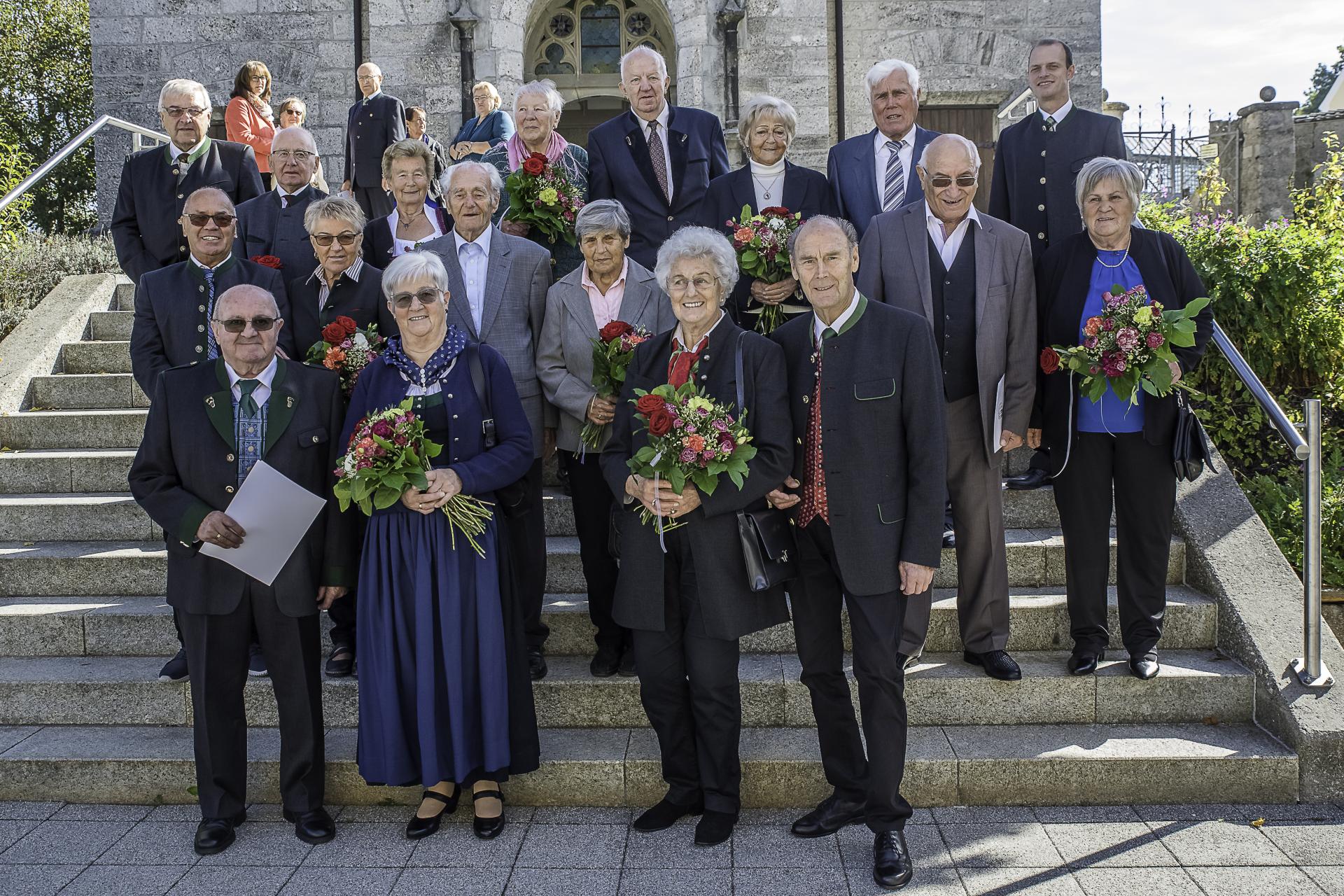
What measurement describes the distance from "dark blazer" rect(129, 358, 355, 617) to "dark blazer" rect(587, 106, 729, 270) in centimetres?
214

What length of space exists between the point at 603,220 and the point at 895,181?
5.13ft

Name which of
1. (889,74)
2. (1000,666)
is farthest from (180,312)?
(1000,666)

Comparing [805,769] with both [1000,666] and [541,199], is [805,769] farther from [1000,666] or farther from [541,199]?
[541,199]

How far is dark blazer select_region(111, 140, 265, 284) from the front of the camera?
5.79 m

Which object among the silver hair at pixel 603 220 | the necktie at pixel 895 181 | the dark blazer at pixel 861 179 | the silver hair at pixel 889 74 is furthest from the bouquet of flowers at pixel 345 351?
the silver hair at pixel 889 74

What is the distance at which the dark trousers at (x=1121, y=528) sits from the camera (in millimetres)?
4500

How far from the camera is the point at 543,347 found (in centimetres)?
476

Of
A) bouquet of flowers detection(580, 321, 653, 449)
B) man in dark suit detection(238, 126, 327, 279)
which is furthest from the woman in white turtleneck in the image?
man in dark suit detection(238, 126, 327, 279)

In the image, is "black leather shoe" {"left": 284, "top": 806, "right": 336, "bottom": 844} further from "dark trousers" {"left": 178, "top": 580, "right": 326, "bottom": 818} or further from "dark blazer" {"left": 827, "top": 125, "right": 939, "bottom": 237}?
"dark blazer" {"left": 827, "top": 125, "right": 939, "bottom": 237}

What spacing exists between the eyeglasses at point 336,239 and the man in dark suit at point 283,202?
73 cm

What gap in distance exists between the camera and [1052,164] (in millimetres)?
5387

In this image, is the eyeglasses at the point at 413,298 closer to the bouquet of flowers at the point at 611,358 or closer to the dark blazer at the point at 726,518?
the bouquet of flowers at the point at 611,358

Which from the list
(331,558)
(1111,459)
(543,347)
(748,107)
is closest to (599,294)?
(543,347)

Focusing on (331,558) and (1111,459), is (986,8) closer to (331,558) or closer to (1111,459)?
(1111,459)
